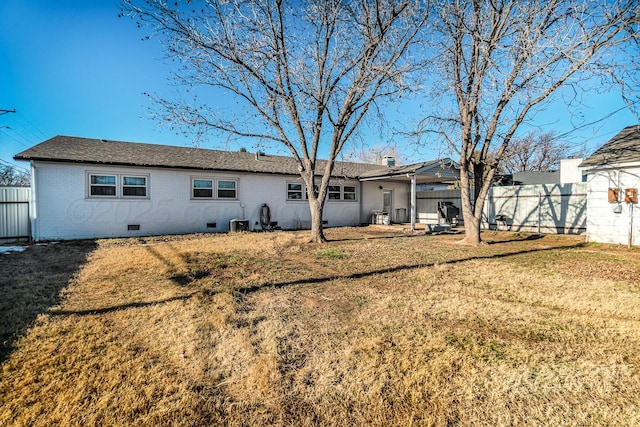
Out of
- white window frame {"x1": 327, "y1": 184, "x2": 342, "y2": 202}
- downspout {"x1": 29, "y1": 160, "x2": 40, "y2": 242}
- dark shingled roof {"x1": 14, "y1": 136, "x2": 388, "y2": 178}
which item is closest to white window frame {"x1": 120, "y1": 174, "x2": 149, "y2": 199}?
dark shingled roof {"x1": 14, "y1": 136, "x2": 388, "y2": 178}

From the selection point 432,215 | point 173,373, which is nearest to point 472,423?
point 173,373

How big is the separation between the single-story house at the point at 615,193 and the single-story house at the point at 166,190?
487 cm

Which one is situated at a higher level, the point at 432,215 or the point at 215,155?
the point at 215,155

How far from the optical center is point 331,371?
2.59 metres

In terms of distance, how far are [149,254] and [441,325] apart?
23.8ft

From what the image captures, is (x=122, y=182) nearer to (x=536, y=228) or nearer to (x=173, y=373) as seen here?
(x=173, y=373)

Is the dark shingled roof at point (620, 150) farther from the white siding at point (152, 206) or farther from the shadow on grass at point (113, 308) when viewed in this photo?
the shadow on grass at point (113, 308)

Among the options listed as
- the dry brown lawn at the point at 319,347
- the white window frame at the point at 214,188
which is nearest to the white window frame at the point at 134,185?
the white window frame at the point at 214,188

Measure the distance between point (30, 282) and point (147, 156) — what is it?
8.89 metres

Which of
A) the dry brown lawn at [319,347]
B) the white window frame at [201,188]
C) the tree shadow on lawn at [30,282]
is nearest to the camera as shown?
the dry brown lawn at [319,347]

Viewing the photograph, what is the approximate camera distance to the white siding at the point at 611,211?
30.2 feet

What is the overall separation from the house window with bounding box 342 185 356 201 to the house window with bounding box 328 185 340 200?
0.38m

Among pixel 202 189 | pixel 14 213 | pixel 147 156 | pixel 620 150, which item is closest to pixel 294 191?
pixel 202 189

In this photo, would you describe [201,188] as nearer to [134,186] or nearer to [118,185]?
[134,186]
